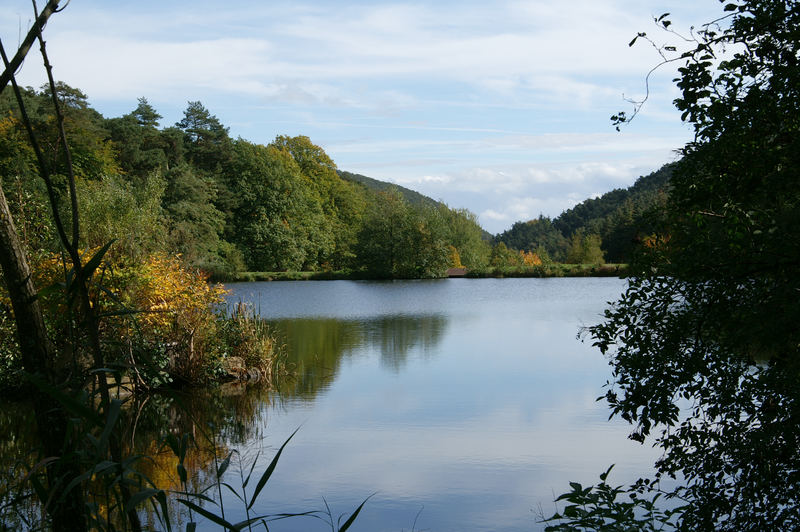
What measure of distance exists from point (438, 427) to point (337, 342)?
6805 mm

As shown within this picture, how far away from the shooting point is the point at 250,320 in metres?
10.7

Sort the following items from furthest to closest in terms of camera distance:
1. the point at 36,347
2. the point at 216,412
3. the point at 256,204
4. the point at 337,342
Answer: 1. the point at 256,204
2. the point at 337,342
3. the point at 216,412
4. the point at 36,347

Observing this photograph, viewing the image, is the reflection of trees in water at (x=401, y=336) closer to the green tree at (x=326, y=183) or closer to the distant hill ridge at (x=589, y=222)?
the green tree at (x=326, y=183)

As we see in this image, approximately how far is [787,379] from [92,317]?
3.07 meters

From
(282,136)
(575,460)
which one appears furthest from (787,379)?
(282,136)

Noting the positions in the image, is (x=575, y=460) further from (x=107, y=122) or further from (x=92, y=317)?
(x=107, y=122)

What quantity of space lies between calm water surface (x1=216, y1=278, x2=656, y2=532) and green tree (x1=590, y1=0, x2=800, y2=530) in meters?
1.79

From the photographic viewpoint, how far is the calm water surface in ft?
18.3

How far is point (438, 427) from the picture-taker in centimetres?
790

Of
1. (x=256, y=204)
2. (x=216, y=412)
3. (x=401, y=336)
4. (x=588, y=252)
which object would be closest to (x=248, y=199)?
(x=256, y=204)

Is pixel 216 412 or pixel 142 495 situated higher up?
pixel 142 495

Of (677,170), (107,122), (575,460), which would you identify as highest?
(107,122)

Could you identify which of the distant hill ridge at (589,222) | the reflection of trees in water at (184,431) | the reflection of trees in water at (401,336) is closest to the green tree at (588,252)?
the distant hill ridge at (589,222)

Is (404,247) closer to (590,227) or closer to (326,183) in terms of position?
(326,183)
